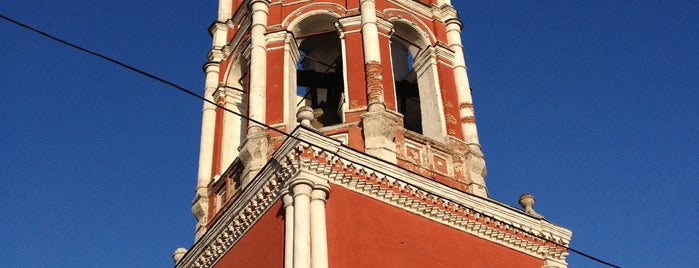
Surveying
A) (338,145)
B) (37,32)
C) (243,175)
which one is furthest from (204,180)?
(37,32)

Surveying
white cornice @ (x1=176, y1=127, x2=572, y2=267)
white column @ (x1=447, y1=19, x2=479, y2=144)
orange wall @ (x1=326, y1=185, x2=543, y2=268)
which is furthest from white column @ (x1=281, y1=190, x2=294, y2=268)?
white column @ (x1=447, y1=19, x2=479, y2=144)

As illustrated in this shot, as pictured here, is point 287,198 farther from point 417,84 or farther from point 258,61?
point 417,84

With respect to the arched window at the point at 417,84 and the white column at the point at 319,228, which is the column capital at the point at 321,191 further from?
the arched window at the point at 417,84

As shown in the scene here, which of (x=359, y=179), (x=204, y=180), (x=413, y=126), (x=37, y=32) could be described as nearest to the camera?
(x=37, y=32)

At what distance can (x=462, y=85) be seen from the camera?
57.9 ft

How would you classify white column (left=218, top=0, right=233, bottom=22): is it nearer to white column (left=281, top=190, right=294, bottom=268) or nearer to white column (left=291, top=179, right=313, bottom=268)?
white column (left=281, top=190, right=294, bottom=268)

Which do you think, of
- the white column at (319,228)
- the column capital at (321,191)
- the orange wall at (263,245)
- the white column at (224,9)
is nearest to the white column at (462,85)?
the column capital at (321,191)

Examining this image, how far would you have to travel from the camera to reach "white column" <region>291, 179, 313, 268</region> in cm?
1273

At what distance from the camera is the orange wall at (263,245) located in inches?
538

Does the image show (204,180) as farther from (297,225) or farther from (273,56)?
(297,225)

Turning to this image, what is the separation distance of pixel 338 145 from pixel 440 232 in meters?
1.97

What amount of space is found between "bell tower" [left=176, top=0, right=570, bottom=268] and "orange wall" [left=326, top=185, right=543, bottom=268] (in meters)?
0.02

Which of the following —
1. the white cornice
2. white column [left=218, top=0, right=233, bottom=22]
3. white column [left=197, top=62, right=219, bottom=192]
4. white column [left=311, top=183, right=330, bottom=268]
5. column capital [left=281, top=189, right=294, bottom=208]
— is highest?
white column [left=218, top=0, right=233, bottom=22]

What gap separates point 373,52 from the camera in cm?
1666
